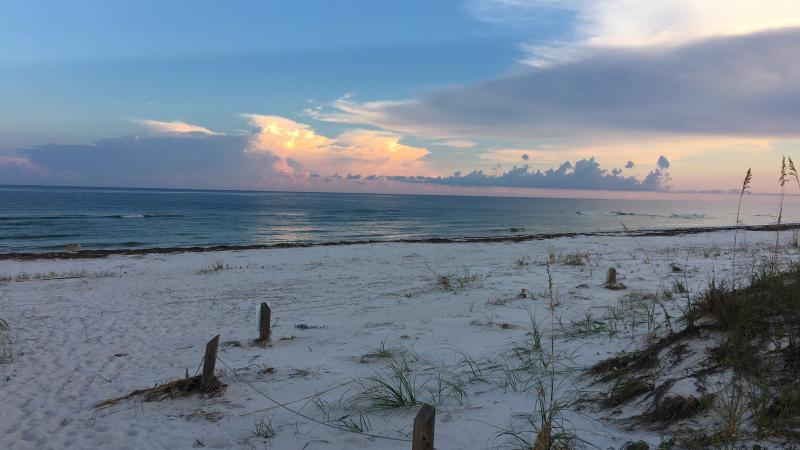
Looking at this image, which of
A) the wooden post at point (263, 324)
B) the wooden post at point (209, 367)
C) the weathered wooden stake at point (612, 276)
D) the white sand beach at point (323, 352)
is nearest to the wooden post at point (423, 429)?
the white sand beach at point (323, 352)

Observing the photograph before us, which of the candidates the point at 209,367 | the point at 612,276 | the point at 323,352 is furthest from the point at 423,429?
the point at 612,276

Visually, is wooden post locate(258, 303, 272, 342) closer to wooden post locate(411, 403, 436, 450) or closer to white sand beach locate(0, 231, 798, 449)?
white sand beach locate(0, 231, 798, 449)

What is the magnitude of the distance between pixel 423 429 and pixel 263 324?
5.41 metres

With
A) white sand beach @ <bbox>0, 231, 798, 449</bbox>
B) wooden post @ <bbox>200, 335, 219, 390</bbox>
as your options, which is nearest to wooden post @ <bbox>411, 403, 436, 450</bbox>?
white sand beach @ <bbox>0, 231, 798, 449</bbox>

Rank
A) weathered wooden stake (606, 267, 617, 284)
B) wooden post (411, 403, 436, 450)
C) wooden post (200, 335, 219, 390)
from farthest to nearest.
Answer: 1. weathered wooden stake (606, 267, 617, 284)
2. wooden post (200, 335, 219, 390)
3. wooden post (411, 403, 436, 450)

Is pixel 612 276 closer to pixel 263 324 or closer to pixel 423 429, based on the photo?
pixel 263 324

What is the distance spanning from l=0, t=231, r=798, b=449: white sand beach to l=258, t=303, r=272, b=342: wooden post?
27cm

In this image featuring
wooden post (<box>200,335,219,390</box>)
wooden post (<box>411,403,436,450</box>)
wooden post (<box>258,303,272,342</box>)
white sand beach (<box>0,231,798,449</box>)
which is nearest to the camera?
wooden post (<box>411,403,436,450</box>)

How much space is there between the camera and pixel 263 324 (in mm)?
7520

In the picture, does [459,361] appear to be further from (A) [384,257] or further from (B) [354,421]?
(A) [384,257]

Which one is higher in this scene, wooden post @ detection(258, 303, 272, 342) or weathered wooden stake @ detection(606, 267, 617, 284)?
weathered wooden stake @ detection(606, 267, 617, 284)

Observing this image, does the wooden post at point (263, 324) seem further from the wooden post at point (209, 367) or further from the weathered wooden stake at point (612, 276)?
the weathered wooden stake at point (612, 276)

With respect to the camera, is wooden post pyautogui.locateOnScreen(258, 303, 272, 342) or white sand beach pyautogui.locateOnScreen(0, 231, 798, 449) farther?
wooden post pyautogui.locateOnScreen(258, 303, 272, 342)

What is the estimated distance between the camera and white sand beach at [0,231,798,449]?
413cm
